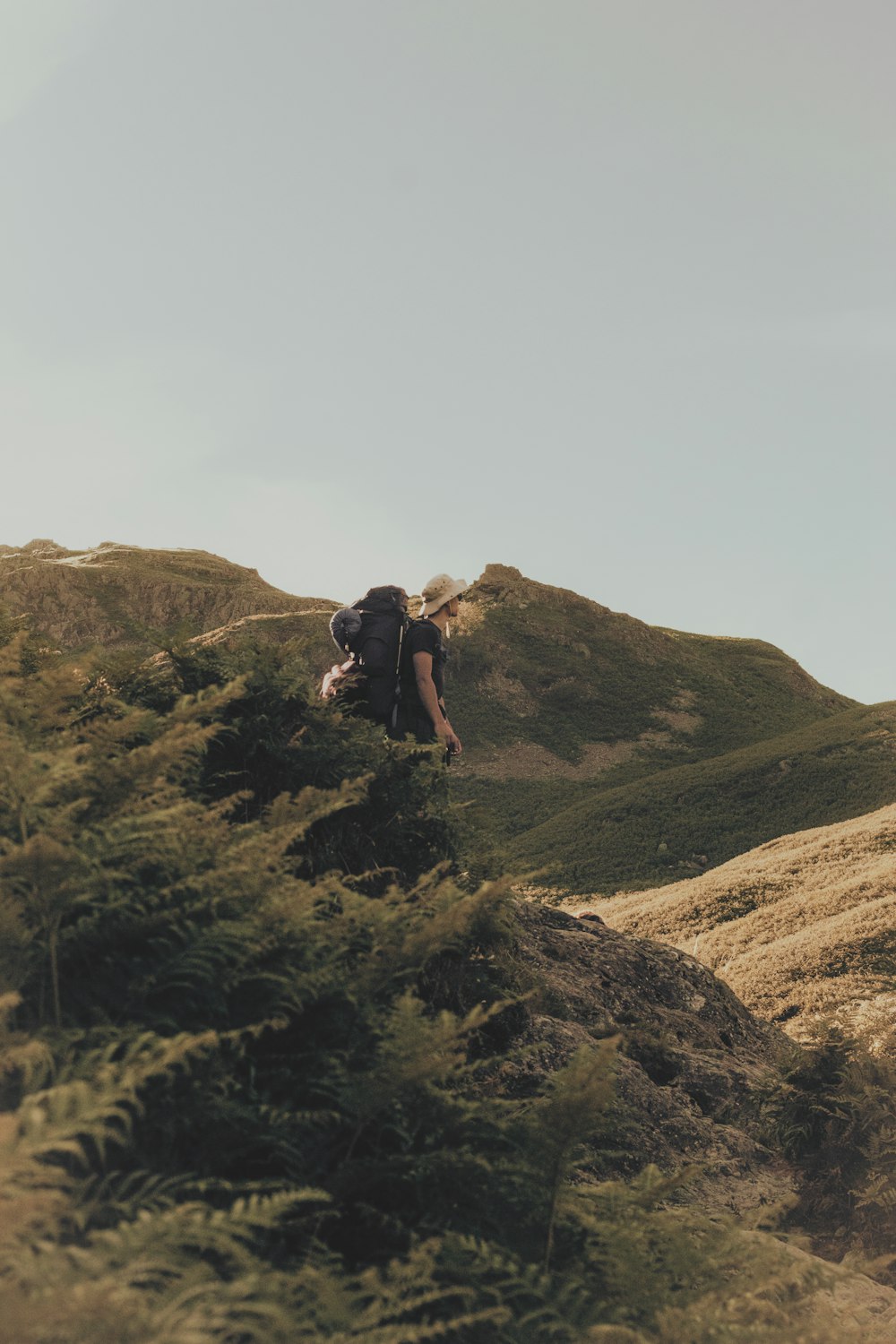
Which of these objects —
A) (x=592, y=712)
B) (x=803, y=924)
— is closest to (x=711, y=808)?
(x=592, y=712)

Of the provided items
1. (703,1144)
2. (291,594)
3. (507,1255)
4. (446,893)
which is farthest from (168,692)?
(291,594)

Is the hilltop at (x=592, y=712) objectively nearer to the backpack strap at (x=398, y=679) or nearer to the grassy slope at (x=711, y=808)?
the grassy slope at (x=711, y=808)

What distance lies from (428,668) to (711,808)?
108ft

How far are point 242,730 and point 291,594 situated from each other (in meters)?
63.3

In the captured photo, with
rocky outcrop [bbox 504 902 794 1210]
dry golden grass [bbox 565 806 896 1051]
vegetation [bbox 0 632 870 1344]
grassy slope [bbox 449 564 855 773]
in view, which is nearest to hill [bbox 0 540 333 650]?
grassy slope [bbox 449 564 855 773]

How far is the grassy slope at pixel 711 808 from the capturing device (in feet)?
113

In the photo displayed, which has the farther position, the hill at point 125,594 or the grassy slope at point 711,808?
the hill at point 125,594

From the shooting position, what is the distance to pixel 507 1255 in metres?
3.54

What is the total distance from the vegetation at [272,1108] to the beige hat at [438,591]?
392 cm

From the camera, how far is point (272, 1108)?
330 cm

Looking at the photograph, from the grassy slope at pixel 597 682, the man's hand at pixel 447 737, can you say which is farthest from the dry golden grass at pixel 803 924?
the grassy slope at pixel 597 682

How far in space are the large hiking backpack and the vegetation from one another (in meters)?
3.42

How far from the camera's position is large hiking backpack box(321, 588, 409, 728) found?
7793mm

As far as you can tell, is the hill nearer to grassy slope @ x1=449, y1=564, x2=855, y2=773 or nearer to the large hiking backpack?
grassy slope @ x1=449, y1=564, x2=855, y2=773
